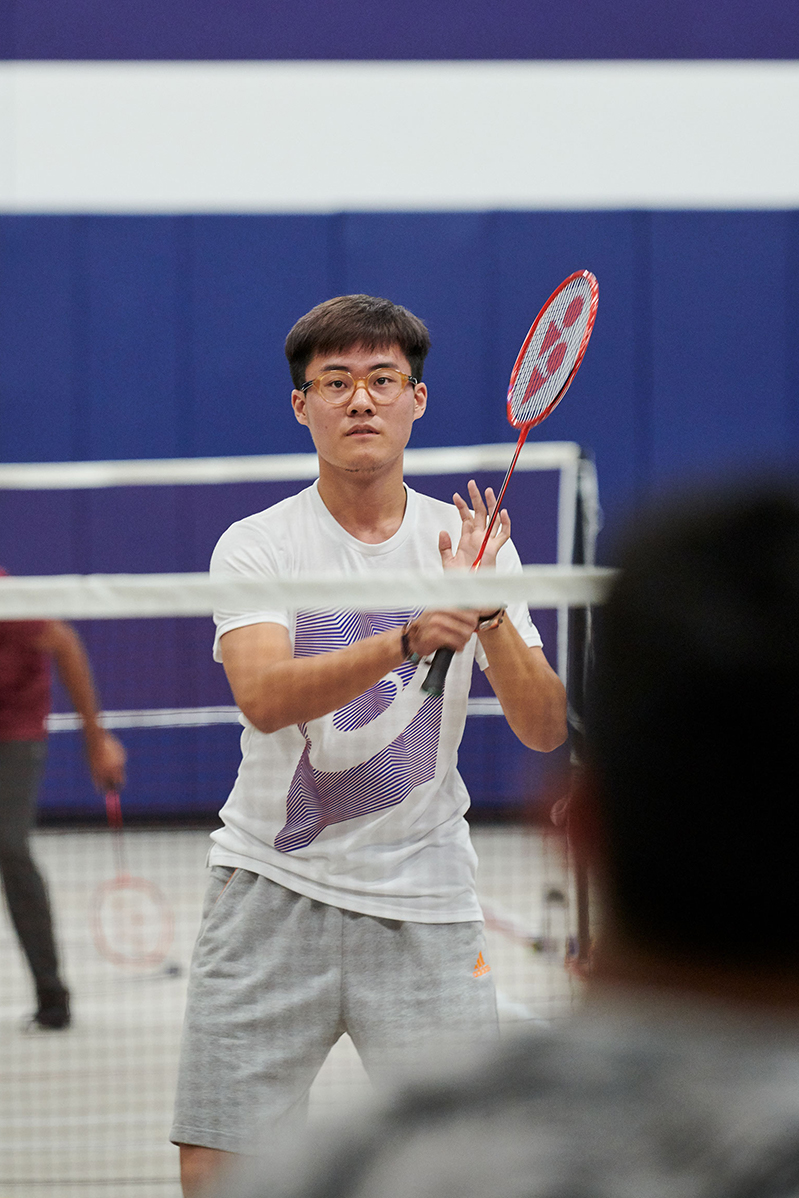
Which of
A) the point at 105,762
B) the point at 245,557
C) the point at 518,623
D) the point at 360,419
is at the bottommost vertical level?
the point at 105,762

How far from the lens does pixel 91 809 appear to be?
6531 millimetres

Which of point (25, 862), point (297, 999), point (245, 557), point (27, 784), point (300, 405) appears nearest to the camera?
point (297, 999)

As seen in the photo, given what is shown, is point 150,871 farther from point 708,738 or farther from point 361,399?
point 708,738

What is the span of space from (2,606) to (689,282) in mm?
6224

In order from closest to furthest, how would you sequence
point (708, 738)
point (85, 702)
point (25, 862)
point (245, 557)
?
point (708, 738)
point (245, 557)
point (85, 702)
point (25, 862)

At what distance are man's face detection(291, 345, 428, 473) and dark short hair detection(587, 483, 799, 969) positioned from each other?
148cm

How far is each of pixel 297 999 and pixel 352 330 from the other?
1122mm

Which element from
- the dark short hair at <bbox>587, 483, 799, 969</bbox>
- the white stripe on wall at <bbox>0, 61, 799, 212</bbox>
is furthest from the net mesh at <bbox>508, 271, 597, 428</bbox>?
the white stripe on wall at <bbox>0, 61, 799, 212</bbox>

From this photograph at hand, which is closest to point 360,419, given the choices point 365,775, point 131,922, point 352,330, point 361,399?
point 361,399

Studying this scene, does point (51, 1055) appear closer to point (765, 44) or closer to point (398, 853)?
point (398, 853)

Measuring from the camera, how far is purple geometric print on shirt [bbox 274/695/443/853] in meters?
2.04

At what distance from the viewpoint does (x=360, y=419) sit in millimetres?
2148

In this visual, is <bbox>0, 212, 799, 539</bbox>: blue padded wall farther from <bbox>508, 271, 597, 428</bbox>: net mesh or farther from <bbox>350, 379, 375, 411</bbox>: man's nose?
<bbox>350, 379, 375, 411</bbox>: man's nose

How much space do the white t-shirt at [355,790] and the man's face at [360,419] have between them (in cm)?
17
